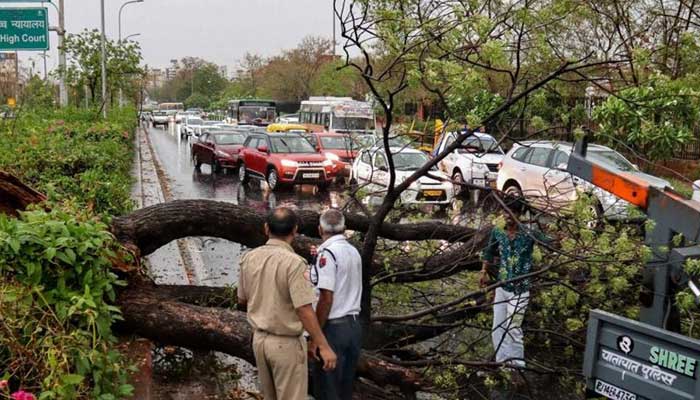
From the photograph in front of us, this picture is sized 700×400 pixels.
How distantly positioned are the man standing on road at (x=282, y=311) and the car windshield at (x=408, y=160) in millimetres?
11632

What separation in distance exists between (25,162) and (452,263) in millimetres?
6190

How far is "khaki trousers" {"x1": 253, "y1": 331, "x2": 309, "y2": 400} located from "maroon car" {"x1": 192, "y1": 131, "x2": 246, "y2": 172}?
2048cm

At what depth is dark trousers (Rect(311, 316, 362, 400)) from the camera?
15.4 feet

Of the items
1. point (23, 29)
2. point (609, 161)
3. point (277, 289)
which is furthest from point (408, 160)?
point (277, 289)

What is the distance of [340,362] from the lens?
4719 mm

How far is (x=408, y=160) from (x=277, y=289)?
43.6 feet

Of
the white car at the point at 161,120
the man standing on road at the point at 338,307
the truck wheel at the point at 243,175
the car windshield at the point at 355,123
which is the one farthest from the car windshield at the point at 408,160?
the white car at the point at 161,120

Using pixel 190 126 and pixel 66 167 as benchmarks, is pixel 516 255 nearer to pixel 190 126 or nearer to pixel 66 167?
pixel 66 167

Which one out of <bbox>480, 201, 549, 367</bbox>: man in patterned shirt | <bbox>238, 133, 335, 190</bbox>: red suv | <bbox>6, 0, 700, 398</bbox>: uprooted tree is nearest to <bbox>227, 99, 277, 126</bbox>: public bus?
<bbox>238, 133, 335, 190</bbox>: red suv

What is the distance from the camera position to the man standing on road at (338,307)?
4.62 metres

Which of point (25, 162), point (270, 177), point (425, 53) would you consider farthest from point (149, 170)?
point (425, 53)

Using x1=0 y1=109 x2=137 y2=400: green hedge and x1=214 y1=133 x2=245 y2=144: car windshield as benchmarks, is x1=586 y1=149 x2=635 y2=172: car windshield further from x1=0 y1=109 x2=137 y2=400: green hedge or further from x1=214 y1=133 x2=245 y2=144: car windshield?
x1=214 y1=133 x2=245 y2=144: car windshield

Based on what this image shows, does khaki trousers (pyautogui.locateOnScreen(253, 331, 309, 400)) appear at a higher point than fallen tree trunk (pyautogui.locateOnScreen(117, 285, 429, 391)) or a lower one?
higher

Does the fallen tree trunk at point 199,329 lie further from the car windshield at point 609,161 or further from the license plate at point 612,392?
the car windshield at point 609,161
